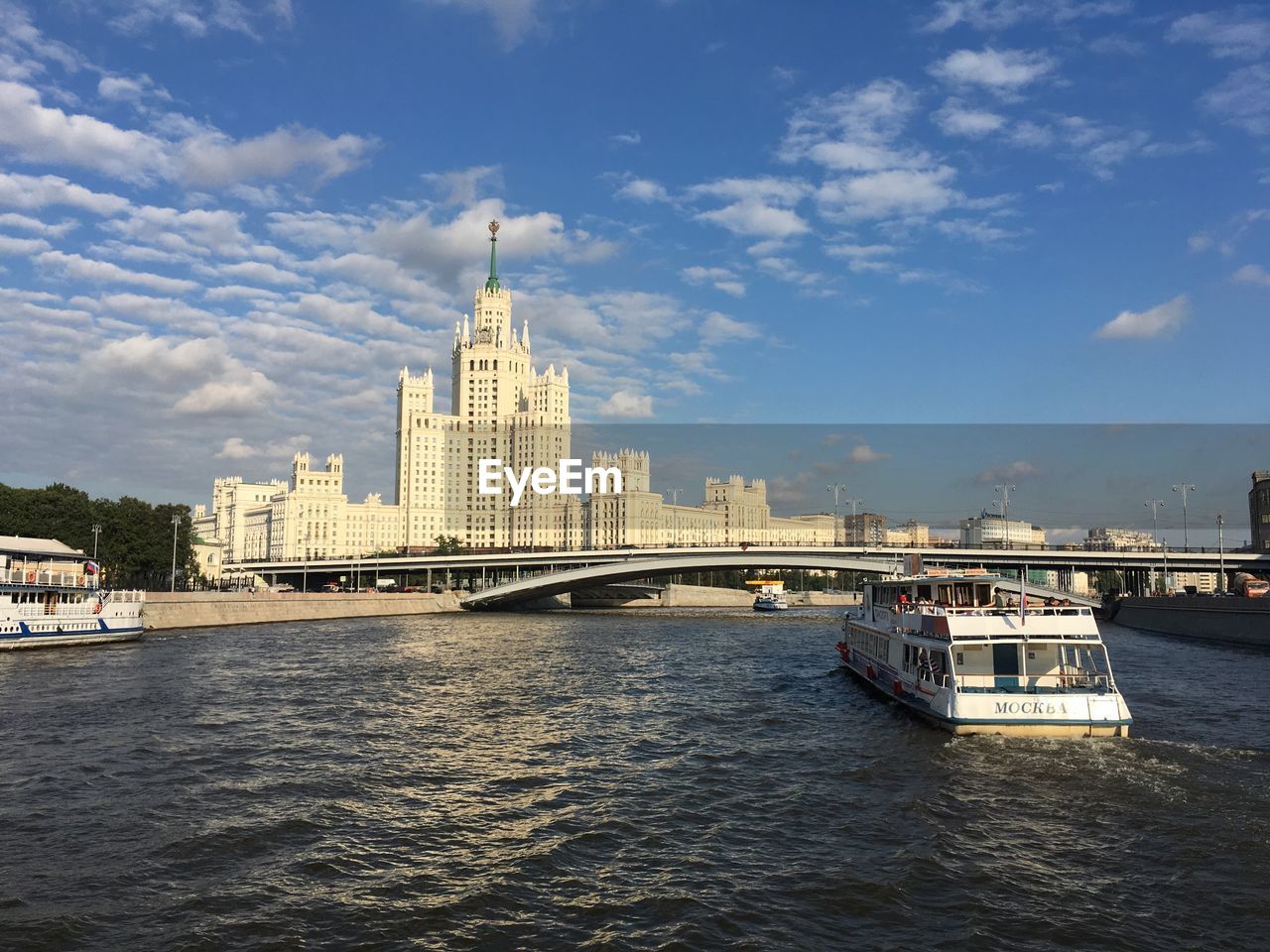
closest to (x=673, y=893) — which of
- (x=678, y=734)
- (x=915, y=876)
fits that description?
(x=915, y=876)

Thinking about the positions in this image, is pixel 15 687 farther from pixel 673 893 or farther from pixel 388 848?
pixel 673 893

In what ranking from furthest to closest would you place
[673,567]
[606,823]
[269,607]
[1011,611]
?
[673,567], [269,607], [1011,611], [606,823]

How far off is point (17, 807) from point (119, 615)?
46.9 m

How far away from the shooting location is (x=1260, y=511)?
14362 cm

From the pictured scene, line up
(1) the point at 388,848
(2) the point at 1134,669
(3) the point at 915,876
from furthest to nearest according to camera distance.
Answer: (2) the point at 1134,669 → (1) the point at 388,848 → (3) the point at 915,876

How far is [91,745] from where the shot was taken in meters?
27.1

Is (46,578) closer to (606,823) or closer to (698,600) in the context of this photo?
(606,823)

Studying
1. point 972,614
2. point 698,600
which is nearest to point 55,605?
point 972,614

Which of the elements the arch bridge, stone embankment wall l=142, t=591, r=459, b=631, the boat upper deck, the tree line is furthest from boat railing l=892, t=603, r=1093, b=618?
the tree line

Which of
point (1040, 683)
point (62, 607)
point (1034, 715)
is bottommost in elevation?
point (1034, 715)

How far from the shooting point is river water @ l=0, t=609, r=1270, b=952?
1451cm

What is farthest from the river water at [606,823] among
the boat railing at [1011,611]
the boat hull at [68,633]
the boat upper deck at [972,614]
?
the boat hull at [68,633]

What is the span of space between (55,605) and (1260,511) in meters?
162

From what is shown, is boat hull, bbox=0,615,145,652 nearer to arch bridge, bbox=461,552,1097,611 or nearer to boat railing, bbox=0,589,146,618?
boat railing, bbox=0,589,146,618
